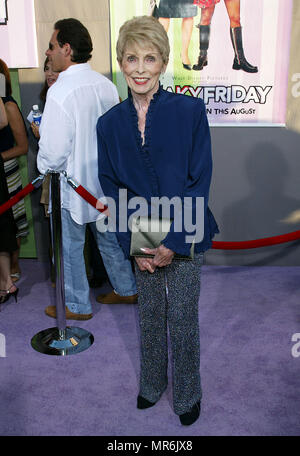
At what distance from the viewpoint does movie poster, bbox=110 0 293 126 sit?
12.1ft

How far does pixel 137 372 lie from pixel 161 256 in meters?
0.96

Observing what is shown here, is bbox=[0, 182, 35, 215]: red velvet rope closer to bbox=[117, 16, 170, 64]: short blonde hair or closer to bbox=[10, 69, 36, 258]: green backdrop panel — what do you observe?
bbox=[117, 16, 170, 64]: short blonde hair

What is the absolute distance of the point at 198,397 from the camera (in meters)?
2.27

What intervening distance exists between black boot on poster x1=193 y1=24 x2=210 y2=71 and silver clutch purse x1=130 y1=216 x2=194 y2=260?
220cm

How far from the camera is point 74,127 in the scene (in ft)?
9.36

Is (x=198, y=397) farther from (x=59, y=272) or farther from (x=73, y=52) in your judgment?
(x=73, y=52)

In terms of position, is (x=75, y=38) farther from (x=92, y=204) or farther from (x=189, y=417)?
(x=189, y=417)

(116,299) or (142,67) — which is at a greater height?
(142,67)

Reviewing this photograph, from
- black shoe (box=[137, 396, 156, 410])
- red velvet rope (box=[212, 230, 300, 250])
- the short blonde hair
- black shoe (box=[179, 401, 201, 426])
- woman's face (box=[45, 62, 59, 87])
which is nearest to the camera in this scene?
the short blonde hair

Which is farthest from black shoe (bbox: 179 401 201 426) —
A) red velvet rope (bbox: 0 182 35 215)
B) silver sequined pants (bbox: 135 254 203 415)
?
red velvet rope (bbox: 0 182 35 215)

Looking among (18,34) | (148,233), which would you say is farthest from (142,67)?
(18,34)

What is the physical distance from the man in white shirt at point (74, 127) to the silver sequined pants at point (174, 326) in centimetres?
101

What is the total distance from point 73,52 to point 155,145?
1.27 metres

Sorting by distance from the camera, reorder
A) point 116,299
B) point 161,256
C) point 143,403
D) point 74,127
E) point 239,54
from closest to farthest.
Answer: point 161,256
point 143,403
point 74,127
point 116,299
point 239,54
